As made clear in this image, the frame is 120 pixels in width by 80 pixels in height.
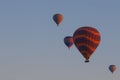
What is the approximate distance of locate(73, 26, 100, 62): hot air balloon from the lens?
3903 inches

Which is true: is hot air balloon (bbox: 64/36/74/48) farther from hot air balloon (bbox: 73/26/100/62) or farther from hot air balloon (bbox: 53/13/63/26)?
hot air balloon (bbox: 73/26/100/62)

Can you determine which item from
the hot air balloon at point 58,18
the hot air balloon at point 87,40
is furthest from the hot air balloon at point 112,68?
the hot air balloon at point 87,40

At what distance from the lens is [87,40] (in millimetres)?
99250

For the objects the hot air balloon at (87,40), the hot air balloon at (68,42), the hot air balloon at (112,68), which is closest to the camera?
the hot air balloon at (87,40)

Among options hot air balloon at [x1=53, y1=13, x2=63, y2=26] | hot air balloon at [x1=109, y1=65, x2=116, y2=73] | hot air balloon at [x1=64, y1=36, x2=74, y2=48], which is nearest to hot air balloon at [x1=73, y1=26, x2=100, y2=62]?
hot air balloon at [x1=53, y1=13, x2=63, y2=26]

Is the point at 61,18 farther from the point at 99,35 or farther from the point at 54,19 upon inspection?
the point at 99,35

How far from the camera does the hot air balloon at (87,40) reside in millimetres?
99125

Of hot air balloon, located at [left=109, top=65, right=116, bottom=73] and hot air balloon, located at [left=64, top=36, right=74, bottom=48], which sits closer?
hot air balloon, located at [left=64, top=36, right=74, bottom=48]

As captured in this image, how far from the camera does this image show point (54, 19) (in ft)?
397

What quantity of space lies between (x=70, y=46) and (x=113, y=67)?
483 inches

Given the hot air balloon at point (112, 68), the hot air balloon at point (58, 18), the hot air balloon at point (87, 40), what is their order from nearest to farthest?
the hot air balloon at point (87, 40) < the hot air balloon at point (58, 18) < the hot air balloon at point (112, 68)

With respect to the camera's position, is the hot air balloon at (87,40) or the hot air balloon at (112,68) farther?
the hot air balloon at (112,68)

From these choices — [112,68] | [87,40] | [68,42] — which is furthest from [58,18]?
[87,40]

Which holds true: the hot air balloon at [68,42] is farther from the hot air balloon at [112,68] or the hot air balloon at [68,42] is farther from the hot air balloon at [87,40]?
the hot air balloon at [87,40]
